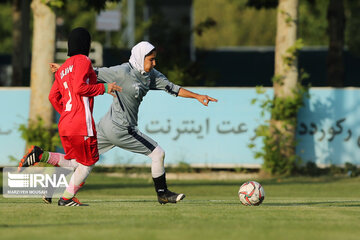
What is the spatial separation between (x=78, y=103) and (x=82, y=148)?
497 millimetres

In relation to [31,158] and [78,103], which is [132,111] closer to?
[78,103]

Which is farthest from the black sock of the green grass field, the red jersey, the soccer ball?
the red jersey

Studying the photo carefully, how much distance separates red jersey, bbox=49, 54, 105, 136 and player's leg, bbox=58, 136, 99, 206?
89mm

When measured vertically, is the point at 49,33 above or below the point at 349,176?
above

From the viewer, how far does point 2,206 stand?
922 centimetres

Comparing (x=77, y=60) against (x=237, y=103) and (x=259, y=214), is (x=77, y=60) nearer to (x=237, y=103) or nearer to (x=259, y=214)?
(x=259, y=214)

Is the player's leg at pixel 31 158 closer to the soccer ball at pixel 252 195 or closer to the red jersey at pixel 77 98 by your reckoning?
the red jersey at pixel 77 98

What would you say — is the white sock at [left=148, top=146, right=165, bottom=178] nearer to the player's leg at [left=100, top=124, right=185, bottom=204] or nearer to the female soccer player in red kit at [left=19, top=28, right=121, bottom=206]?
the player's leg at [left=100, top=124, right=185, bottom=204]

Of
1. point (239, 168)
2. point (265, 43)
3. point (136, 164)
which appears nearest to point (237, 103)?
point (239, 168)

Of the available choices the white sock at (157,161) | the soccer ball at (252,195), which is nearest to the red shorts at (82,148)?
the white sock at (157,161)

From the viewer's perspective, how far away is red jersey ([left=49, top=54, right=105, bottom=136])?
900 cm

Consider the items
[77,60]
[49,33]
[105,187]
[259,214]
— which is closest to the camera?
[259,214]

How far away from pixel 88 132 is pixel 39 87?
30.9ft

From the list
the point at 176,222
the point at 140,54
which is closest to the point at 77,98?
the point at 140,54
